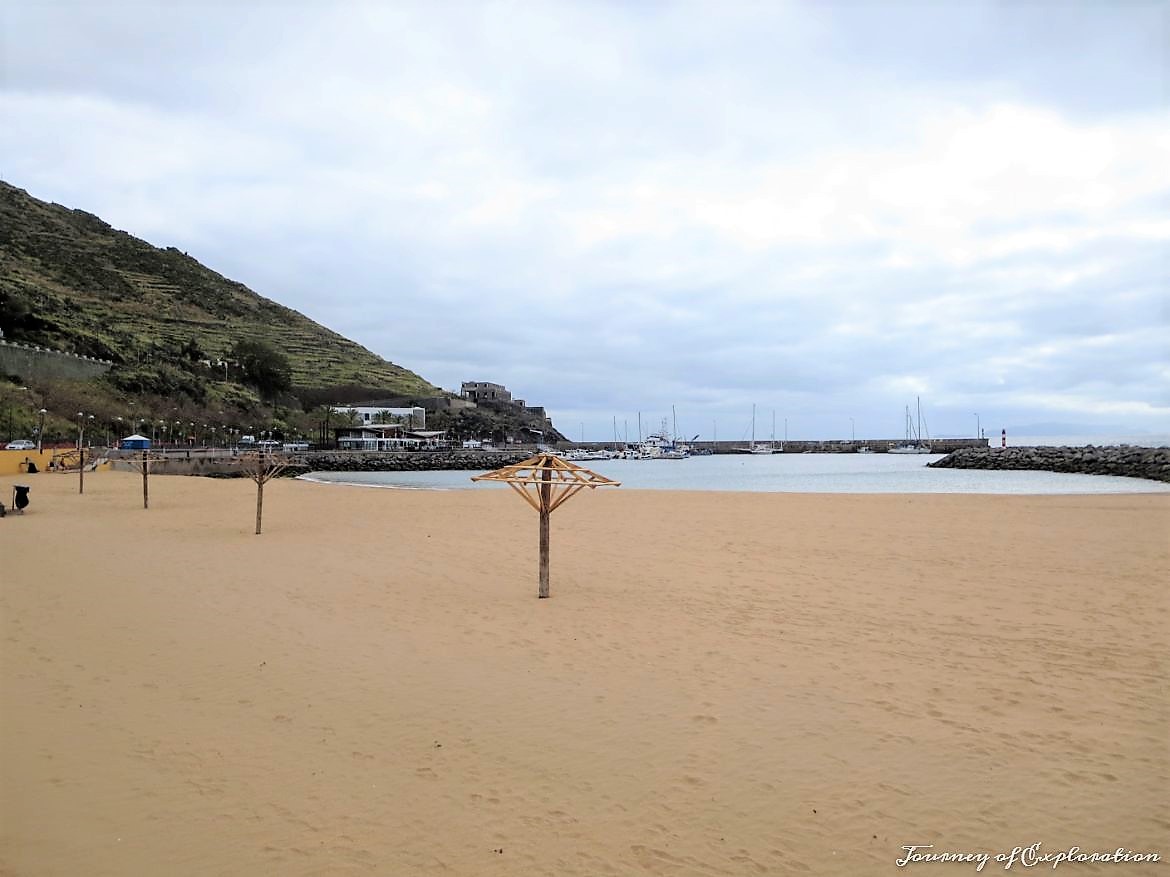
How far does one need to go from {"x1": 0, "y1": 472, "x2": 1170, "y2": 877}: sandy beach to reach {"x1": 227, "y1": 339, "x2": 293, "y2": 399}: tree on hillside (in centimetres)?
8476

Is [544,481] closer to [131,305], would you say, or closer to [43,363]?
[43,363]

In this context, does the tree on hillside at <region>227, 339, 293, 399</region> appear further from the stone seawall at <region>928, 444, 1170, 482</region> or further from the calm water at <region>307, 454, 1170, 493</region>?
the stone seawall at <region>928, 444, 1170, 482</region>

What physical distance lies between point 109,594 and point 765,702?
8.19 m

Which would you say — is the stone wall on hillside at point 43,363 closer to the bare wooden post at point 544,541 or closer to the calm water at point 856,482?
the calm water at point 856,482

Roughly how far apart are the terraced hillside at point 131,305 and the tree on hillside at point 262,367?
4.88m

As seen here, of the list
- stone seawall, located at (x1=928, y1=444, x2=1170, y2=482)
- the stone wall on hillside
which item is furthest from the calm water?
the stone wall on hillside

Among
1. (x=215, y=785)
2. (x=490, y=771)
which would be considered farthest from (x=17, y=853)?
(x=490, y=771)

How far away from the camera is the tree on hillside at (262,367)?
3585 inches

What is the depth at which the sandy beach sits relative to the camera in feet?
12.7

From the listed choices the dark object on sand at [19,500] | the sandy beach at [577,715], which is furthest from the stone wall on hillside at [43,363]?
the sandy beach at [577,715]

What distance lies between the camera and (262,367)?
91812 millimetres

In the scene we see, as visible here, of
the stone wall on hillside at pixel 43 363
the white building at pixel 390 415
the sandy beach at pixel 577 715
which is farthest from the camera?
the white building at pixel 390 415

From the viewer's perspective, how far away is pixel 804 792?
438 centimetres

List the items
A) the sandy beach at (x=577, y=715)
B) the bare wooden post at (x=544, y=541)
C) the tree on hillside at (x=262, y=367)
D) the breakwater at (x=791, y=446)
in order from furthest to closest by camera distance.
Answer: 1. the breakwater at (x=791, y=446)
2. the tree on hillside at (x=262, y=367)
3. the bare wooden post at (x=544, y=541)
4. the sandy beach at (x=577, y=715)
